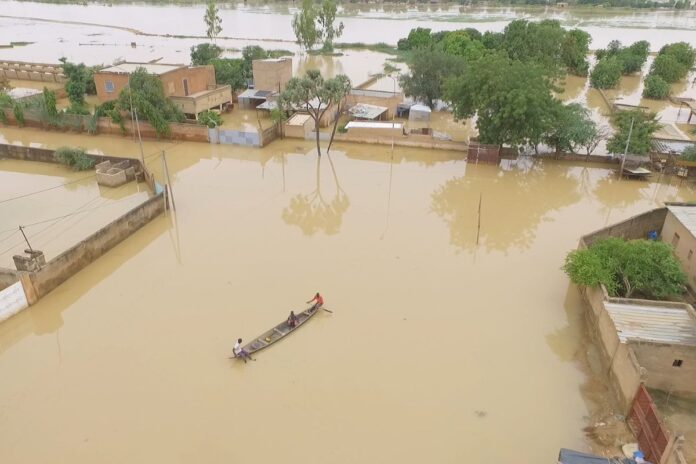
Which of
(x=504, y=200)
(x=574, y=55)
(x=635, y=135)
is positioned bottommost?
(x=504, y=200)

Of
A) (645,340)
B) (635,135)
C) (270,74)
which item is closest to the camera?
(645,340)

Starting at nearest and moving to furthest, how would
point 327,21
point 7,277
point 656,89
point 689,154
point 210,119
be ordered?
point 7,277
point 689,154
point 210,119
point 656,89
point 327,21

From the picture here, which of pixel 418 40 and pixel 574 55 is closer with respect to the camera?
pixel 574 55

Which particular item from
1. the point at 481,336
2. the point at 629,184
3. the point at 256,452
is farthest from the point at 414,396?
the point at 629,184

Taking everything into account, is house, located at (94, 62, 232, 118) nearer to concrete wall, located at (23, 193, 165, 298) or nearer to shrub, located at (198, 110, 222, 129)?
shrub, located at (198, 110, 222, 129)

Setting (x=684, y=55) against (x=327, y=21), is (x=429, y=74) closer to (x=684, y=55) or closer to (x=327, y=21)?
(x=684, y=55)

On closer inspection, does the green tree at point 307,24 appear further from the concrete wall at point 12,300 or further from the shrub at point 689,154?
the concrete wall at point 12,300

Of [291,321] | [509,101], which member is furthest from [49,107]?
[509,101]
